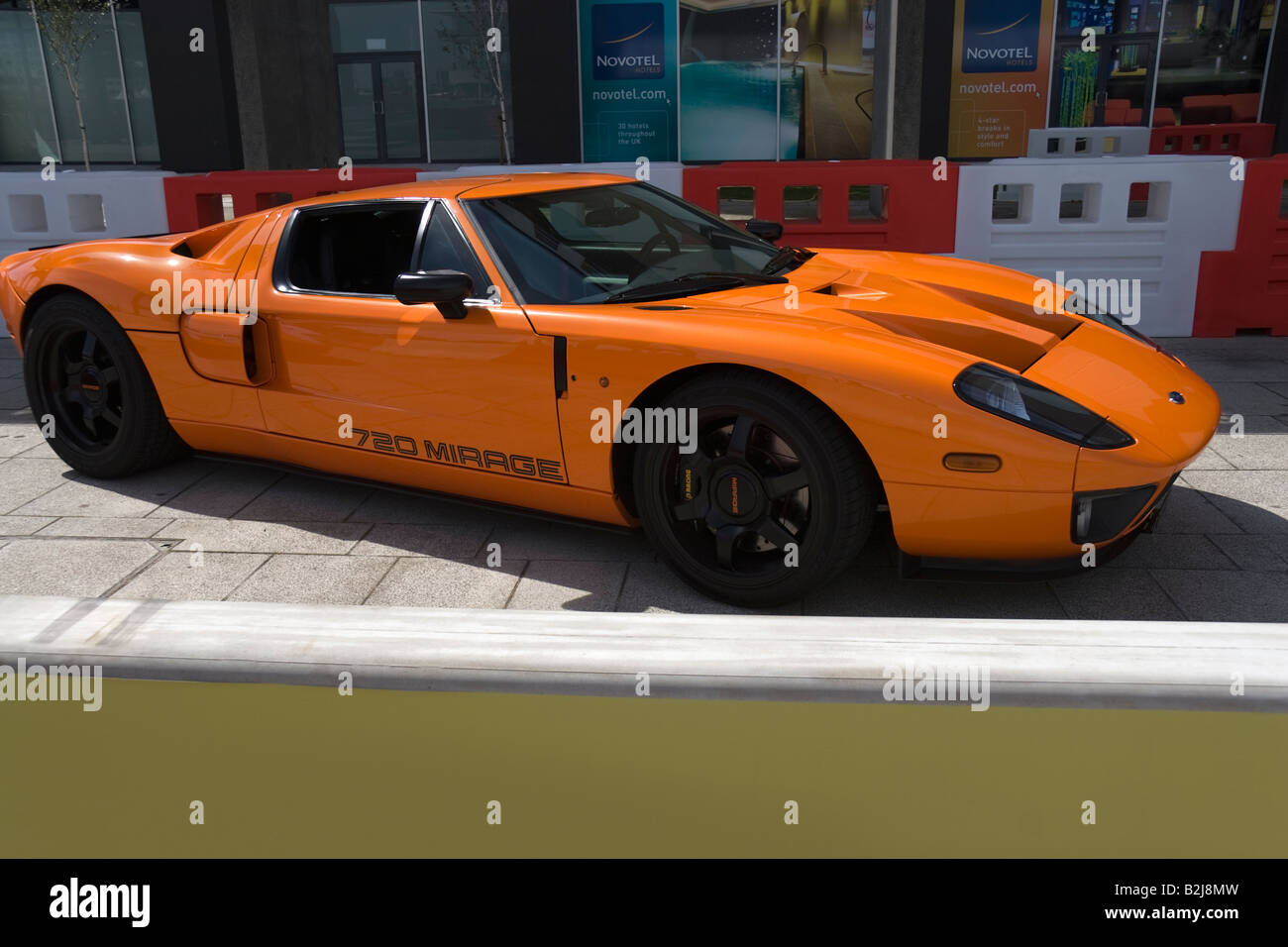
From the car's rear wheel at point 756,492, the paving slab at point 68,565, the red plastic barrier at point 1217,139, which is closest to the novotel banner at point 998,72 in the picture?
the red plastic barrier at point 1217,139

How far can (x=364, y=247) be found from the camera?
424cm

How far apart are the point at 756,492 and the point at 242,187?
18.3 feet

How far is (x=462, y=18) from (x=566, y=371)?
14.8 meters

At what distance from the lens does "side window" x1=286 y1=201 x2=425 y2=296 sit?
4.13 metres

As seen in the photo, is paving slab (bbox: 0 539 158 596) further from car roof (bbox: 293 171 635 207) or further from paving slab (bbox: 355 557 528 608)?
car roof (bbox: 293 171 635 207)

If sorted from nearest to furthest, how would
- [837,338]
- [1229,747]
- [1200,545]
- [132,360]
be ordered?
[1229,747] → [837,338] → [1200,545] → [132,360]

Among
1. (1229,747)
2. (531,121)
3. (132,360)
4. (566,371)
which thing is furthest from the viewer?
(531,121)

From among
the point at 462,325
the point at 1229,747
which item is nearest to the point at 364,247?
the point at 462,325

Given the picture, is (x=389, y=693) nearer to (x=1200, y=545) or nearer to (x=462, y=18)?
(x=1200, y=545)

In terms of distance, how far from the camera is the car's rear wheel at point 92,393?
15.2ft

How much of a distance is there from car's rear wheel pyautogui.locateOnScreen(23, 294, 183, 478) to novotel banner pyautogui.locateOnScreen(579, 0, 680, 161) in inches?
440

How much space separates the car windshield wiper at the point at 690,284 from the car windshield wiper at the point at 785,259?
0.48 ft

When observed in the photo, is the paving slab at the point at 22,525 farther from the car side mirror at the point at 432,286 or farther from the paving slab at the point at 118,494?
the car side mirror at the point at 432,286
